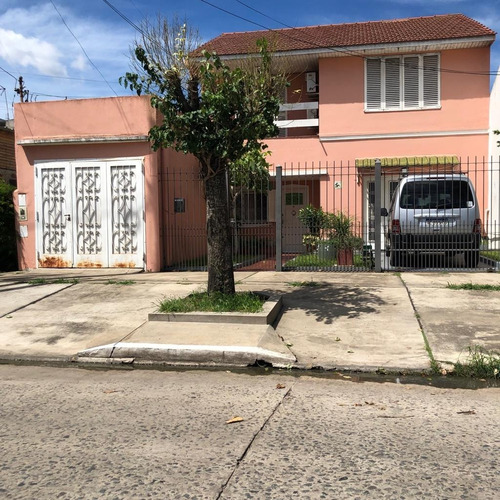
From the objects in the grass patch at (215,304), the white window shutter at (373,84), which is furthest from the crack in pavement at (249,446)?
the white window shutter at (373,84)

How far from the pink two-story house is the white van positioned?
2.70ft

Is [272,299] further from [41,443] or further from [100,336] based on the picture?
[41,443]

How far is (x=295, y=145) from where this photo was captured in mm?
16203

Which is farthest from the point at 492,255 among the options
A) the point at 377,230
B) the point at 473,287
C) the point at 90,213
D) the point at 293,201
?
the point at 90,213

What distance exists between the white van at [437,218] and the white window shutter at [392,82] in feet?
17.7

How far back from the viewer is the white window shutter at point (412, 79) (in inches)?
610

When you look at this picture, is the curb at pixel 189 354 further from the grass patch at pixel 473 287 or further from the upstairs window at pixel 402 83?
the upstairs window at pixel 402 83

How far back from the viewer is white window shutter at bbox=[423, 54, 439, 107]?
50.6 feet

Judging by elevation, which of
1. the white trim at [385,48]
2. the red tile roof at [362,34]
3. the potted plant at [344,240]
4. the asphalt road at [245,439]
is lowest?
the asphalt road at [245,439]

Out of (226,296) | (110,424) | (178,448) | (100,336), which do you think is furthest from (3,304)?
(178,448)

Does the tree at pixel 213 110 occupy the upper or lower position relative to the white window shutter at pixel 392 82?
lower

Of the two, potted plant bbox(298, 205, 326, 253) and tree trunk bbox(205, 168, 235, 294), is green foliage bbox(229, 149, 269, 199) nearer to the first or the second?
potted plant bbox(298, 205, 326, 253)

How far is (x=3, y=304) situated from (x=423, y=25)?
14.9 meters

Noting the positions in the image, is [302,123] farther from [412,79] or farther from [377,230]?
[377,230]
